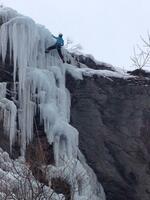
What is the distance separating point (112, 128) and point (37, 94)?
2.30 metres

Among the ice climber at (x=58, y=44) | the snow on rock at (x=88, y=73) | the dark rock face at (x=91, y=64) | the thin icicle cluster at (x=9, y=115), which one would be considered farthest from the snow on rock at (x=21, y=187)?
the dark rock face at (x=91, y=64)

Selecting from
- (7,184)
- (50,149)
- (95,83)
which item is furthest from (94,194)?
(7,184)

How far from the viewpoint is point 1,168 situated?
1360 cm

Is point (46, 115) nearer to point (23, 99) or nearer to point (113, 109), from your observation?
point (23, 99)

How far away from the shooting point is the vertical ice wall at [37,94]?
1570cm

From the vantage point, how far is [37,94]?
629 inches

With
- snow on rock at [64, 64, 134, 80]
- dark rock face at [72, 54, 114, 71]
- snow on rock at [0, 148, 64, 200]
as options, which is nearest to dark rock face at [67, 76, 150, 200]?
snow on rock at [64, 64, 134, 80]

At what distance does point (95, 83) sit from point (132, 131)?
59.1 inches

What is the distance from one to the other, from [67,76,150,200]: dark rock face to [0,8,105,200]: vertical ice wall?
0.62 m

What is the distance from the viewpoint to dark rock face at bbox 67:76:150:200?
670 inches

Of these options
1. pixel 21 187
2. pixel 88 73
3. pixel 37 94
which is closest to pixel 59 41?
pixel 88 73

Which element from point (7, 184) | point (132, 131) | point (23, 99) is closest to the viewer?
point (7, 184)

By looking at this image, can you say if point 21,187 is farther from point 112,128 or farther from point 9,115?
point 112,128

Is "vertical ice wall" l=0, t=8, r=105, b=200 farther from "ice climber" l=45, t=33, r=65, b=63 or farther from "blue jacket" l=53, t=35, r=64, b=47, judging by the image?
"blue jacket" l=53, t=35, r=64, b=47
